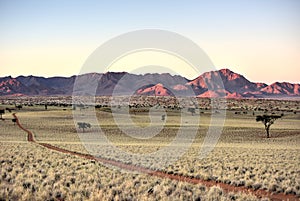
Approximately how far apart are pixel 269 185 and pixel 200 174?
13.0ft

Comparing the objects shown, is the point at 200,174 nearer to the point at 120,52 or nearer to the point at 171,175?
the point at 171,175

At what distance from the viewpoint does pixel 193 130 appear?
6269 centimetres

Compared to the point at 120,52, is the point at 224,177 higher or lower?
lower

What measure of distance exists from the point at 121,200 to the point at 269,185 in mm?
7427

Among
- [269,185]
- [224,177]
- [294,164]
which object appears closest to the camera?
[269,185]

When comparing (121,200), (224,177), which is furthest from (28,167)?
(224,177)

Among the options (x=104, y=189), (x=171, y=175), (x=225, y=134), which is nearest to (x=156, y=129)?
(x=225, y=134)

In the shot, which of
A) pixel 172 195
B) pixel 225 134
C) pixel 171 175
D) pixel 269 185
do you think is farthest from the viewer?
pixel 225 134

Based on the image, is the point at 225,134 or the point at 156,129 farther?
the point at 156,129

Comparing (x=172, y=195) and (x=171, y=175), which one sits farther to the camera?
(x=171, y=175)

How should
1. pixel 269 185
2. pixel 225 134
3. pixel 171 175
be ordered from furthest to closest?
pixel 225 134 → pixel 171 175 → pixel 269 185

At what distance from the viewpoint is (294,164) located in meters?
22.1

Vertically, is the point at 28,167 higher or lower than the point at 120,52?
lower

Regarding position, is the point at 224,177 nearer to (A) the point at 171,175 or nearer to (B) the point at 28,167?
(A) the point at 171,175
